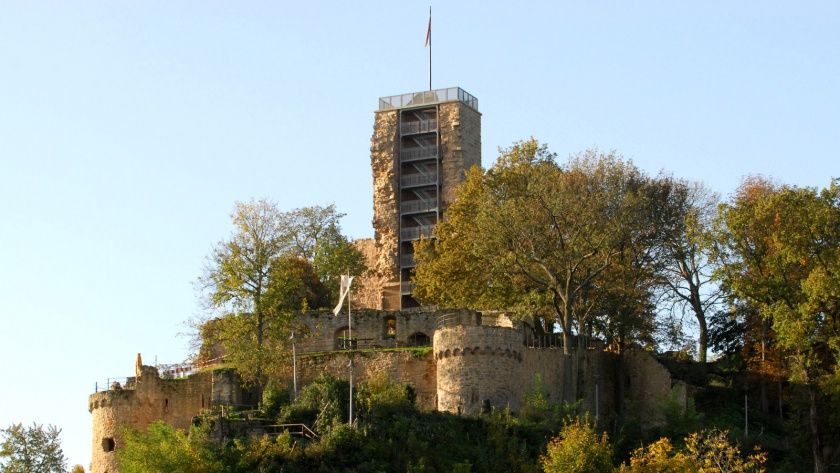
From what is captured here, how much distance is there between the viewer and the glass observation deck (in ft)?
324

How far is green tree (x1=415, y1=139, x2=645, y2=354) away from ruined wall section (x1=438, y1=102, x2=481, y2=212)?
1215 cm

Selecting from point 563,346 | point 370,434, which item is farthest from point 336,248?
point 370,434

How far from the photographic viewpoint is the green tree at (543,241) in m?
77.2

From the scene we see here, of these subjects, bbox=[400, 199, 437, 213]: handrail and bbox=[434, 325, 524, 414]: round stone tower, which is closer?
bbox=[434, 325, 524, 414]: round stone tower

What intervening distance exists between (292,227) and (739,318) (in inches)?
669

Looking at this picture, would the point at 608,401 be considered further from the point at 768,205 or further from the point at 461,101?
the point at 461,101

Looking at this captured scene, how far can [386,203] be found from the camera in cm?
9862

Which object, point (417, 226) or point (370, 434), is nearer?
point (370, 434)

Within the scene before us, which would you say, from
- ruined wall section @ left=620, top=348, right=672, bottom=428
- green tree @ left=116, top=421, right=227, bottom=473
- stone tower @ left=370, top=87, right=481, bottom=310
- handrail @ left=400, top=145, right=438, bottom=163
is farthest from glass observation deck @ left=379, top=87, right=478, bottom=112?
green tree @ left=116, top=421, right=227, bottom=473

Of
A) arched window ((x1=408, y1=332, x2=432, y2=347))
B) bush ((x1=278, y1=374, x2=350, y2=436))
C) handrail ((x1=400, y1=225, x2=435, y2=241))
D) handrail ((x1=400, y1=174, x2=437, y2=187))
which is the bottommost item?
bush ((x1=278, y1=374, x2=350, y2=436))

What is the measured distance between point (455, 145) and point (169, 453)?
3194 cm

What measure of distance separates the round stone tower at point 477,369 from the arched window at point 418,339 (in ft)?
21.2

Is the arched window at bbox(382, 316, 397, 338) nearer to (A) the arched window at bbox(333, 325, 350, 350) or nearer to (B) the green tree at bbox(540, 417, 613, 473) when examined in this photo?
(A) the arched window at bbox(333, 325, 350, 350)

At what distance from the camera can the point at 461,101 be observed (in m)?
98.3
